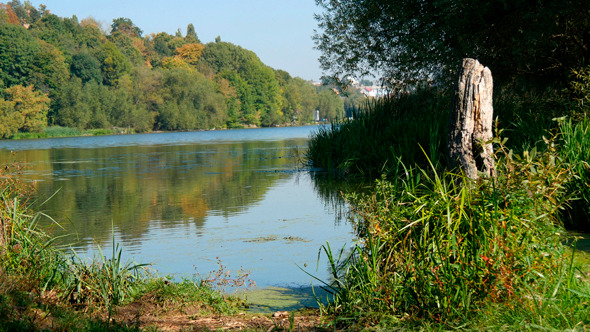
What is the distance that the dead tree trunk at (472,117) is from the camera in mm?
5328

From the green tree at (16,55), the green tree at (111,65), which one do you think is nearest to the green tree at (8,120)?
the green tree at (16,55)

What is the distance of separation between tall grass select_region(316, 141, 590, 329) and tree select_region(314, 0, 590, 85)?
774 cm

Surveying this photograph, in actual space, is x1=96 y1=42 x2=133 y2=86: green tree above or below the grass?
above

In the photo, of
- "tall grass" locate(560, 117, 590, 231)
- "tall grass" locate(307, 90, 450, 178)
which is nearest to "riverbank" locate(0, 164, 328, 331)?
"tall grass" locate(560, 117, 590, 231)

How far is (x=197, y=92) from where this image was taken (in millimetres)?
96000

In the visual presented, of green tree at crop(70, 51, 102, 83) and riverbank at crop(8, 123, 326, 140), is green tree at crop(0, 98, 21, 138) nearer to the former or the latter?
riverbank at crop(8, 123, 326, 140)

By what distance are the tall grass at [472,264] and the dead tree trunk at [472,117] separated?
350 millimetres

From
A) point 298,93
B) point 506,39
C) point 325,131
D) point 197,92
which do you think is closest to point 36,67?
point 197,92

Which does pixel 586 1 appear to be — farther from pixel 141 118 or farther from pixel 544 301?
pixel 141 118

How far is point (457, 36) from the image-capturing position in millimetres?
13594

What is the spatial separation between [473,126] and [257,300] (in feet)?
9.07

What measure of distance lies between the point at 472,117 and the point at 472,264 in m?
1.57

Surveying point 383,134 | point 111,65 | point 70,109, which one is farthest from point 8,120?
point 383,134

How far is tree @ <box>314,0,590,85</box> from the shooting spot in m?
12.1
